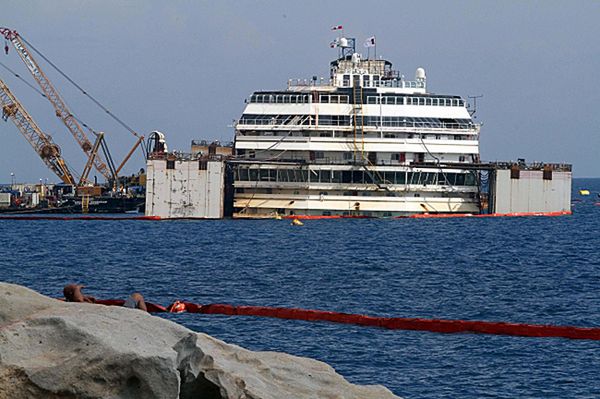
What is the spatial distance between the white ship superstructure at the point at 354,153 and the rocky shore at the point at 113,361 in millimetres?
71588

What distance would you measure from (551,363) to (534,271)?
2620 cm

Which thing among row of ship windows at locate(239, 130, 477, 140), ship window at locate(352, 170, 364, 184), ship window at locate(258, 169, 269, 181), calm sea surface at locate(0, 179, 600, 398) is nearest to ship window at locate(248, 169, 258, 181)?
ship window at locate(258, 169, 269, 181)

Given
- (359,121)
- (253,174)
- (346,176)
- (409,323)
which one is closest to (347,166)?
(346,176)

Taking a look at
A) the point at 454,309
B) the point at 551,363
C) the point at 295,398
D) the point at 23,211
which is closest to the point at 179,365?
the point at 295,398

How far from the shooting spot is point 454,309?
3606 cm

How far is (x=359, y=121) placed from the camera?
89.4 metres

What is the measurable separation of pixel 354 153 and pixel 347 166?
170cm

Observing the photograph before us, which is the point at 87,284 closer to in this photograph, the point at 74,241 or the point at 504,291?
the point at 504,291

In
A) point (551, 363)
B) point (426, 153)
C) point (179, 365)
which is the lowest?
point (551, 363)

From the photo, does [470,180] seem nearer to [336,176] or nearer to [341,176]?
[341,176]

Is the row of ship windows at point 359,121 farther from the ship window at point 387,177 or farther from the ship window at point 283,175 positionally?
the ship window at point 283,175

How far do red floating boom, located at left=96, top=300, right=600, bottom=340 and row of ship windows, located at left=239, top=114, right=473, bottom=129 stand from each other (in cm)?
5775

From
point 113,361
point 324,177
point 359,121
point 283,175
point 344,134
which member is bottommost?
point 113,361

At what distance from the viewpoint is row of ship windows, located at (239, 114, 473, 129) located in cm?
8962
